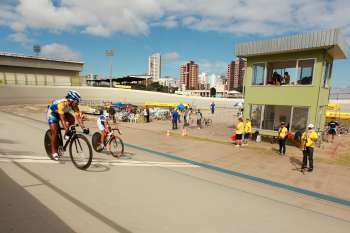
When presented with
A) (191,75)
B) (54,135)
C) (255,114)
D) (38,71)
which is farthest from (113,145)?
(191,75)

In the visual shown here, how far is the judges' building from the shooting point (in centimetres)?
4830

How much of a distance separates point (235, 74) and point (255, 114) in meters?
149

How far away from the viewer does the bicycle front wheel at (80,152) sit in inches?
232

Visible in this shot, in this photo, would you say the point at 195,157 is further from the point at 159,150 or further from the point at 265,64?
the point at 265,64

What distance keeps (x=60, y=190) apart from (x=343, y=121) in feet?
92.2

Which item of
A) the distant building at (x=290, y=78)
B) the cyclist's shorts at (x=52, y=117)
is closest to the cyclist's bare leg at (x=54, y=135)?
the cyclist's shorts at (x=52, y=117)

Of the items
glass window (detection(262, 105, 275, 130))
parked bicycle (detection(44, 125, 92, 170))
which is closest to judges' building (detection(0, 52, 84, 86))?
glass window (detection(262, 105, 275, 130))

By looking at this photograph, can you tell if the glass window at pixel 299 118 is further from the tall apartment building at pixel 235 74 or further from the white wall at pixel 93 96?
the tall apartment building at pixel 235 74

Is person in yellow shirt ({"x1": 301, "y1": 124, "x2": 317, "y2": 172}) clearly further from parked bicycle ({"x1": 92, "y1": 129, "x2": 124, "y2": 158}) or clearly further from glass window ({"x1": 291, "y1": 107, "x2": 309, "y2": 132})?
parked bicycle ({"x1": 92, "y1": 129, "x2": 124, "y2": 158})

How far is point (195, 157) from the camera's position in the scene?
30.9ft

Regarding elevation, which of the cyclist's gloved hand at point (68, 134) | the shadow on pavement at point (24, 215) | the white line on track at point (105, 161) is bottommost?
the white line on track at point (105, 161)

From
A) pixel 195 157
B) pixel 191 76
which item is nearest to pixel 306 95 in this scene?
pixel 195 157

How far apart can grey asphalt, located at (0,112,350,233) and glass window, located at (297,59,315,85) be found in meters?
9.20

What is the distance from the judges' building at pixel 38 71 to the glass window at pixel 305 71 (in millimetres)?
48617
